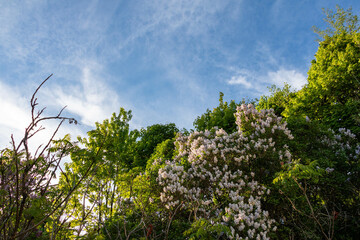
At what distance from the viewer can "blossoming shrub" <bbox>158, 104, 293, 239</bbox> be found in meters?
7.66

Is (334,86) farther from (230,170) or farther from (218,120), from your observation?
(230,170)

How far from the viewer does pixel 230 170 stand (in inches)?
327

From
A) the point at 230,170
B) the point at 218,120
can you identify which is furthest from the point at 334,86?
the point at 230,170

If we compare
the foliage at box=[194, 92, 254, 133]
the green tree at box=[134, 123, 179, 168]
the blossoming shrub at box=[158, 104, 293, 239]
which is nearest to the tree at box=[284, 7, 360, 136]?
the foliage at box=[194, 92, 254, 133]

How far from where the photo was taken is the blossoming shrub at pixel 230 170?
7656mm

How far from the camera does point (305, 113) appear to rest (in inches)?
639

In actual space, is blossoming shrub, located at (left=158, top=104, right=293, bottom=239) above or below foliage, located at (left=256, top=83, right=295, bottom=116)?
below

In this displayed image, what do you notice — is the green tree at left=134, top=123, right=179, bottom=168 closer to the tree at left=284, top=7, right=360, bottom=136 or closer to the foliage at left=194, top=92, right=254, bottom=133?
the foliage at left=194, top=92, right=254, bottom=133

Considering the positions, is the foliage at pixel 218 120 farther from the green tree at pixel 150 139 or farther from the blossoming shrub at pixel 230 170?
the blossoming shrub at pixel 230 170

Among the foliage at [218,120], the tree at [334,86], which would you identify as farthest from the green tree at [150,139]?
the tree at [334,86]

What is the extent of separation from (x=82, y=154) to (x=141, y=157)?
19.7m

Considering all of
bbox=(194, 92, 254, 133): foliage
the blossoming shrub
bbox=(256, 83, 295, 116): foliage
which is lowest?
the blossoming shrub

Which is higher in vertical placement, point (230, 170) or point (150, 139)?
point (150, 139)

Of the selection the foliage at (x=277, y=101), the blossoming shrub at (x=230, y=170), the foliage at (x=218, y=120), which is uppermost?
the foliage at (x=277, y=101)
